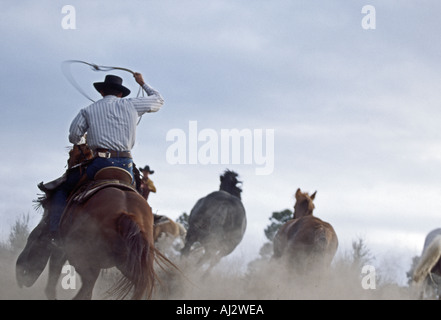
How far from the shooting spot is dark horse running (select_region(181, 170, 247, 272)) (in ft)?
39.0

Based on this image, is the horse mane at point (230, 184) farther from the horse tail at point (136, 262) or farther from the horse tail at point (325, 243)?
the horse tail at point (136, 262)

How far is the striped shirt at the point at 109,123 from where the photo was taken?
5996 mm

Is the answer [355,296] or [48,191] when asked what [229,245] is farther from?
[48,191]

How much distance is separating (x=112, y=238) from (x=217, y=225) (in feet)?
22.7

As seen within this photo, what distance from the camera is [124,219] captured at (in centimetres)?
506

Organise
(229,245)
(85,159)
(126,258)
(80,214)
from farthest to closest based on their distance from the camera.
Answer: (229,245) < (85,159) < (80,214) < (126,258)

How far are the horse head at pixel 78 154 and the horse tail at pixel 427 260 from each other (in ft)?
20.0

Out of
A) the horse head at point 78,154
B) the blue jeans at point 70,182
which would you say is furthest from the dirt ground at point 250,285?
the horse head at point 78,154

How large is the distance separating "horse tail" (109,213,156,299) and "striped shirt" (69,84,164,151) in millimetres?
1286

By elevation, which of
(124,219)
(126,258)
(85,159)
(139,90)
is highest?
(139,90)

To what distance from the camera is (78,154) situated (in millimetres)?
6602

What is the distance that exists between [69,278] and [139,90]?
8.41 ft

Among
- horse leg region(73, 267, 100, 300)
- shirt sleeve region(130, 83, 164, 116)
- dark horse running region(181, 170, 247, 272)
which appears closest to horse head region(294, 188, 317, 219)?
dark horse running region(181, 170, 247, 272)
